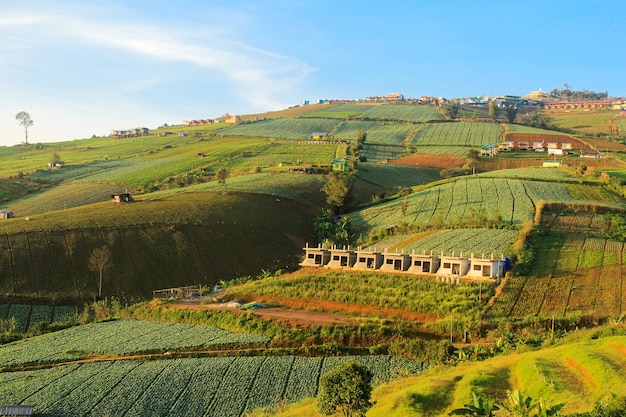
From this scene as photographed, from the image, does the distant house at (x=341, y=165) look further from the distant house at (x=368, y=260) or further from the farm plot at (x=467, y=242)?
the distant house at (x=368, y=260)

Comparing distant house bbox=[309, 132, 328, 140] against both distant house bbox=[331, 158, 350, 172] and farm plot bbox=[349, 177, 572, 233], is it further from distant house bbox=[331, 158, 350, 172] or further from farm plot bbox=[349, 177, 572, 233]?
farm plot bbox=[349, 177, 572, 233]

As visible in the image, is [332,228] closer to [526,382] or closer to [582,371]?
[526,382]

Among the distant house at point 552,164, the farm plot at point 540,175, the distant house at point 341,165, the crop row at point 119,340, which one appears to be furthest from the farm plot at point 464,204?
the crop row at point 119,340

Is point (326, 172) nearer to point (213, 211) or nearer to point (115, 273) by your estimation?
point (213, 211)

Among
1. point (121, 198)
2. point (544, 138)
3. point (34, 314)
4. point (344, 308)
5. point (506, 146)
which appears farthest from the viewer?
point (544, 138)

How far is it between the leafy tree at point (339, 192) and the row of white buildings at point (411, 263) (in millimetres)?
23798

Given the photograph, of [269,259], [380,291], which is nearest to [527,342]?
[380,291]

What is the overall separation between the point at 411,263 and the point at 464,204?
2174 centimetres

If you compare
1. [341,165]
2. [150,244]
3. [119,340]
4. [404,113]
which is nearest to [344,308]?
[119,340]

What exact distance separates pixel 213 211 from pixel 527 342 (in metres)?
44.7

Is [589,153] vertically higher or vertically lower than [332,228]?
higher

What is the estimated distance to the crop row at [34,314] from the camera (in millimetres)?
46031

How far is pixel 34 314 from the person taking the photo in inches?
1865

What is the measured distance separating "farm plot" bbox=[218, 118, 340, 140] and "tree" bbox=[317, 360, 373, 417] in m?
121
